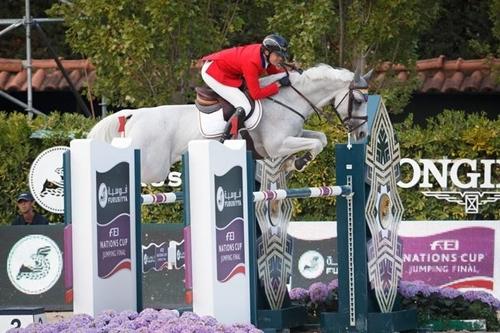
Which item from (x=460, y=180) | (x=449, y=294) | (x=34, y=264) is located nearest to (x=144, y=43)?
(x=34, y=264)

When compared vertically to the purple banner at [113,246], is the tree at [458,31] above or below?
above

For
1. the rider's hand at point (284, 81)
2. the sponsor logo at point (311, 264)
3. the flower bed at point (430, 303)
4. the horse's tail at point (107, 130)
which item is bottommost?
the flower bed at point (430, 303)

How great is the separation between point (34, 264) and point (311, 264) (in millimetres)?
2701

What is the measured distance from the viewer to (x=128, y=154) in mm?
→ 7879

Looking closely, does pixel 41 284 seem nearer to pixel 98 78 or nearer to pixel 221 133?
pixel 98 78

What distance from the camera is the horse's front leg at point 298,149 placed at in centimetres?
1015

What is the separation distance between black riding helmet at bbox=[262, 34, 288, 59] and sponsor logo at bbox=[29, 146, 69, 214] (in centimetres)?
466

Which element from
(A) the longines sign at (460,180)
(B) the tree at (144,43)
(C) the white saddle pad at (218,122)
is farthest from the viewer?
(B) the tree at (144,43)

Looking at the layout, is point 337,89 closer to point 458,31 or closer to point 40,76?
point 40,76

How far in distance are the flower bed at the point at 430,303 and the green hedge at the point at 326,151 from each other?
329 cm

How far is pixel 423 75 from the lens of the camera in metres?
17.7

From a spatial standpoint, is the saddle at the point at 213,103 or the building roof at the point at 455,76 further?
the building roof at the point at 455,76

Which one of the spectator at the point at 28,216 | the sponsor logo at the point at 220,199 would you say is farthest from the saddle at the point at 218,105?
the spectator at the point at 28,216

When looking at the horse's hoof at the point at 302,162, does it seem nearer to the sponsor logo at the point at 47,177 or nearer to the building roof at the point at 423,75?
the sponsor logo at the point at 47,177
